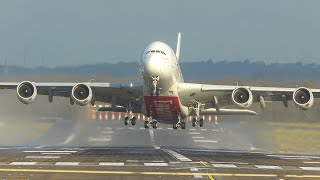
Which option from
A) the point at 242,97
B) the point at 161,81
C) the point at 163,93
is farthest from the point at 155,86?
the point at 242,97

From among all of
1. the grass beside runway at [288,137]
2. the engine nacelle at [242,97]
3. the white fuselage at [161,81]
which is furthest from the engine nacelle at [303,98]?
the grass beside runway at [288,137]

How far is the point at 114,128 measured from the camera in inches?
2766

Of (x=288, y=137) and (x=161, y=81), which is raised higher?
(x=161, y=81)

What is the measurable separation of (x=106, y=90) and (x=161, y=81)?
7.18 m

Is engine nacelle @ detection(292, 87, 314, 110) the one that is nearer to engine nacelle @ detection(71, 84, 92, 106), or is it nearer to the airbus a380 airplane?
the airbus a380 airplane

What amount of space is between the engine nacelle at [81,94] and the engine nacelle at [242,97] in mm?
12706

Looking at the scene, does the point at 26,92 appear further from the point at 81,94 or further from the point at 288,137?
the point at 288,137

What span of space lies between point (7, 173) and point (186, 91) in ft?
74.5

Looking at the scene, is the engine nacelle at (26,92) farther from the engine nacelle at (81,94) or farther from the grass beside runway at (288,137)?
the grass beside runway at (288,137)

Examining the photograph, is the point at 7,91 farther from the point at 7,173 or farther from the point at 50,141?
the point at 7,173

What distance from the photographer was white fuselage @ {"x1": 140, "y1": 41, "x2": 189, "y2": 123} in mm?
42375

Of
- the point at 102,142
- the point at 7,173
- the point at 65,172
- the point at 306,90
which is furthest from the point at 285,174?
the point at 102,142

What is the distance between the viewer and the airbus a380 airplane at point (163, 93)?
43438 millimetres

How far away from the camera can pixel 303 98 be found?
151 ft
